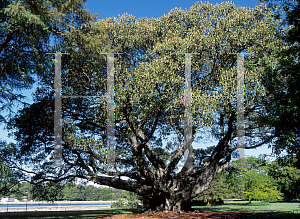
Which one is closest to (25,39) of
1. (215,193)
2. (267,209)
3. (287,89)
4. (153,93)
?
(153,93)

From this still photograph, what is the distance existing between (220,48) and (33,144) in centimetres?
1508

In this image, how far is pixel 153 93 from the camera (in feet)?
50.4

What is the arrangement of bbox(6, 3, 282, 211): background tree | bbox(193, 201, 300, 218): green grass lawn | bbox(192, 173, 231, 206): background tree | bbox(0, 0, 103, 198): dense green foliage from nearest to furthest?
1. bbox(0, 0, 103, 198): dense green foliage
2. bbox(6, 3, 282, 211): background tree
3. bbox(193, 201, 300, 218): green grass lawn
4. bbox(192, 173, 231, 206): background tree

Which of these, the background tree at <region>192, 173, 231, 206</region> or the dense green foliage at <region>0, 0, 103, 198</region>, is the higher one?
the dense green foliage at <region>0, 0, 103, 198</region>

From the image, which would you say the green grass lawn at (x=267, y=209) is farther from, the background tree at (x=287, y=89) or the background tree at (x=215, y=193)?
the background tree at (x=215, y=193)

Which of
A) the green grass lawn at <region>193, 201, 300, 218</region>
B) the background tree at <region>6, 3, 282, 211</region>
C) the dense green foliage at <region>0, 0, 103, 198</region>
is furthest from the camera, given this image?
the green grass lawn at <region>193, 201, 300, 218</region>

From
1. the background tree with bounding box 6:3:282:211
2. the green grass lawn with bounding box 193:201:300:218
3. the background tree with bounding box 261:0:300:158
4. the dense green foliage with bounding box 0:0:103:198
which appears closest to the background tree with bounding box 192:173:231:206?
the green grass lawn with bounding box 193:201:300:218

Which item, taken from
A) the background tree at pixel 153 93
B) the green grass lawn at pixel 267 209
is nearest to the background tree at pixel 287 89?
the background tree at pixel 153 93

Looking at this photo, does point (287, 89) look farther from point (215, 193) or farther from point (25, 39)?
point (215, 193)

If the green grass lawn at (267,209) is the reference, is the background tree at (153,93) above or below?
above

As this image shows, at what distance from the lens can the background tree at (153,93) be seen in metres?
15.3

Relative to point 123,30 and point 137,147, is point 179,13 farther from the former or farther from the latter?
point 137,147

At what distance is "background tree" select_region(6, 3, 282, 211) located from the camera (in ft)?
50.1

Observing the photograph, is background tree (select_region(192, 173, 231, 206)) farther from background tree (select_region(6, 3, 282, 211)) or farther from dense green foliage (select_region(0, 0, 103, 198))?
dense green foliage (select_region(0, 0, 103, 198))
